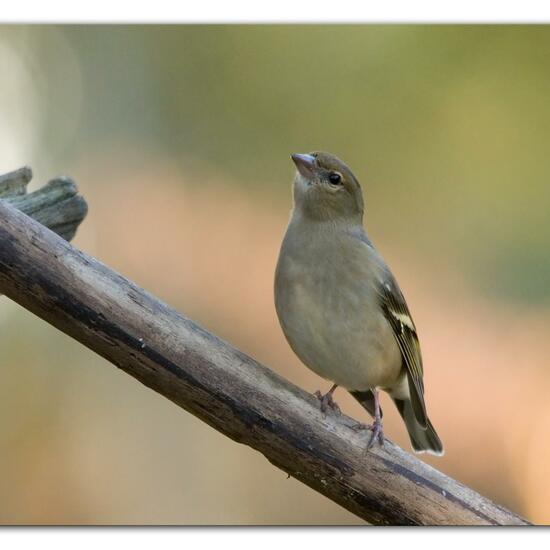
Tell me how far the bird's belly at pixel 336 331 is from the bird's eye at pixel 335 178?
0.38m

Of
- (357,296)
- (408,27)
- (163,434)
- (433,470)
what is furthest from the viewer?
(163,434)

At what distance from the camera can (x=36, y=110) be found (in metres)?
2.78

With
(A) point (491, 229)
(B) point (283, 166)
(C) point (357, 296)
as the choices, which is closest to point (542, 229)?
(A) point (491, 229)

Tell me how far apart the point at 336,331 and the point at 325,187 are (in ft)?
1.64

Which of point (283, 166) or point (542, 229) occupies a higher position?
point (542, 229)

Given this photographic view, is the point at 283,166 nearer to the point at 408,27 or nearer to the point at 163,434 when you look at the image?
the point at 408,27

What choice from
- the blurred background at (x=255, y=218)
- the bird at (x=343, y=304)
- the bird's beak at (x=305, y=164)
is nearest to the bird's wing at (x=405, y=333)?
the bird at (x=343, y=304)

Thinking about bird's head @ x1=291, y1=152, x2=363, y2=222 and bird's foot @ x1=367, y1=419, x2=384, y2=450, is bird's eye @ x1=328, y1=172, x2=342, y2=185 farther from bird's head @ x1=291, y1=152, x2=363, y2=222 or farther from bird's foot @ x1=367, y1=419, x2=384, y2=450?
bird's foot @ x1=367, y1=419, x2=384, y2=450

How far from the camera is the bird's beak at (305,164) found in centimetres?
257

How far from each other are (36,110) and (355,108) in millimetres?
1118

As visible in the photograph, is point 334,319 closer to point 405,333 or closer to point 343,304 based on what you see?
point 343,304

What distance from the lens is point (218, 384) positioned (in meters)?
2.20

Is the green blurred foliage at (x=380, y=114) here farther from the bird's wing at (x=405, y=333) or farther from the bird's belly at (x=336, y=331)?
the bird's belly at (x=336, y=331)

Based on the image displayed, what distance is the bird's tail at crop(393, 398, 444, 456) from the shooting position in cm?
271
